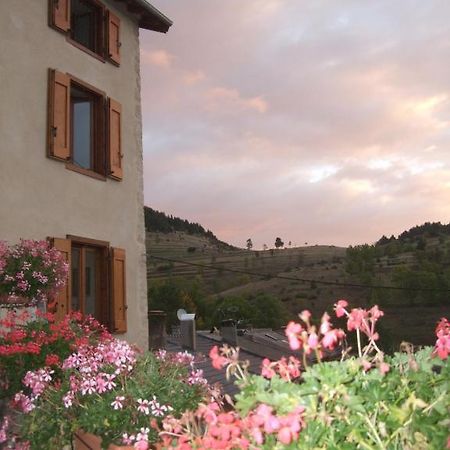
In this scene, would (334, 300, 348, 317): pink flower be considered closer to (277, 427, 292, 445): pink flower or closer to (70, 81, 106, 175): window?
(277, 427, 292, 445): pink flower

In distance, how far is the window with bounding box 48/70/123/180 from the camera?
405 inches

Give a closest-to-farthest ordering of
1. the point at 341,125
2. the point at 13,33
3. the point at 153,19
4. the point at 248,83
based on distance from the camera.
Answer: the point at 13,33
the point at 153,19
the point at 248,83
the point at 341,125

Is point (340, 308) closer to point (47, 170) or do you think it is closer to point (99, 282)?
point (47, 170)

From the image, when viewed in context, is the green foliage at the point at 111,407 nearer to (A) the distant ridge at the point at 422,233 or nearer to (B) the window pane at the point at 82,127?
(B) the window pane at the point at 82,127

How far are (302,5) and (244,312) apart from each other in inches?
1476

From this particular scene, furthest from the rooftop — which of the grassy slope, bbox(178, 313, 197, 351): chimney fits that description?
the grassy slope

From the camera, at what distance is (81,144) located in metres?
11.0

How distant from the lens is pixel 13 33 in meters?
9.39

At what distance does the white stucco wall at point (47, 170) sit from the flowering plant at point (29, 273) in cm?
104

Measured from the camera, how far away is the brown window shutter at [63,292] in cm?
940

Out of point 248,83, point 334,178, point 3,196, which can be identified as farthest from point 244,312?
point 3,196

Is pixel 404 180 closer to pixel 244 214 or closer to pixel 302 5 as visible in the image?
pixel 244 214

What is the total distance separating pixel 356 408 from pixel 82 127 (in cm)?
982

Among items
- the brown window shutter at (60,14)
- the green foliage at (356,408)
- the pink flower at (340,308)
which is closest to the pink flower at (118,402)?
the green foliage at (356,408)
